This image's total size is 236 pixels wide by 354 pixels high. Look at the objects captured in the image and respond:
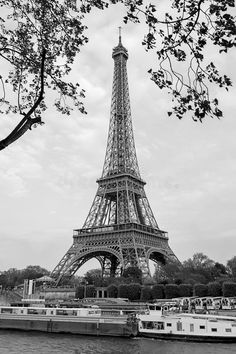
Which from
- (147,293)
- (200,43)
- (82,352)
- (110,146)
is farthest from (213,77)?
(110,146)

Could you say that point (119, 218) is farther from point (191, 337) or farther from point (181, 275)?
point (191, 337)

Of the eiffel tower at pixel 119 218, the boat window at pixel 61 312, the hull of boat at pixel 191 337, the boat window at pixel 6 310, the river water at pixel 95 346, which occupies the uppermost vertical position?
the eiffel tower at pixel 119 218

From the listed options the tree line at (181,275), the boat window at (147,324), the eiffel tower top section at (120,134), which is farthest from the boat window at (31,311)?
the eiffel tower top section at (120,134)

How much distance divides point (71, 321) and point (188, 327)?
43.1 feet

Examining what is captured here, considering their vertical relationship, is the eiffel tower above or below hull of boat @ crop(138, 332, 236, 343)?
above

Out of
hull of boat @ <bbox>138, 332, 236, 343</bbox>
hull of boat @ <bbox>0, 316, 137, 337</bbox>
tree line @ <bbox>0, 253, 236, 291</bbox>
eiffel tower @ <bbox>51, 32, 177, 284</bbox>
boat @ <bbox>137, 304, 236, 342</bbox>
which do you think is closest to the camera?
hull of boat @ <bbox>138, 332, 236, 343</bbox>

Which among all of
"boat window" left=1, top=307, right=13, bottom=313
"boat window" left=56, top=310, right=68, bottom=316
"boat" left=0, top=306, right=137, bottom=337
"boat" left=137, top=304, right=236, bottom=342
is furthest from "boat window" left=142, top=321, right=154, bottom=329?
"boat window" left=1, top=307, right=13, bottom=313

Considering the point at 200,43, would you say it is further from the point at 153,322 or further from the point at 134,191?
the point at 134,191

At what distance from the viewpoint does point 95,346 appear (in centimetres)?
3409

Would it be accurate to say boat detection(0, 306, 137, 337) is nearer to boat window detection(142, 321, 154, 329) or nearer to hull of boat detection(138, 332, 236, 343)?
boat window detection(142, 321, 154, 329)

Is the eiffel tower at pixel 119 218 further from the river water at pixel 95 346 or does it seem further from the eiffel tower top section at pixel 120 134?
the river water at pixel 95 346

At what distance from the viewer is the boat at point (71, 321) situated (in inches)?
1630

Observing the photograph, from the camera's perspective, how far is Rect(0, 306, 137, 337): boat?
41.4m

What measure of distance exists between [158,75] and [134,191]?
8231 cm
